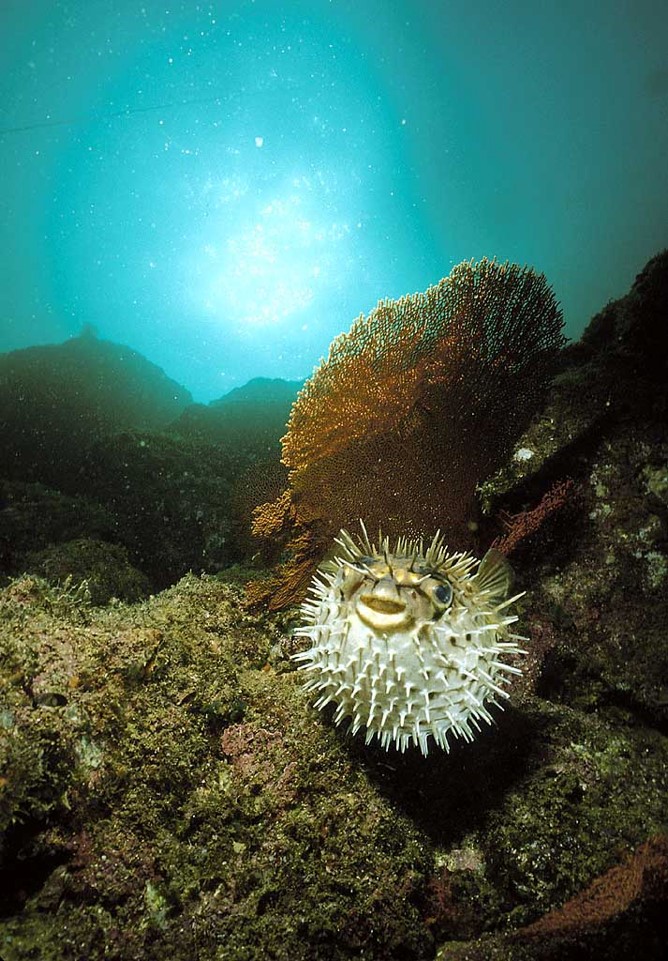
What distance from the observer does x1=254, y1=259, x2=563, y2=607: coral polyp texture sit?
386 centimetres

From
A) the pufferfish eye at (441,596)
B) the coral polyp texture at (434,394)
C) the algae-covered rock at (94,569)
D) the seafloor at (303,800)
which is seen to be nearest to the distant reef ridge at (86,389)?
the algae-covered rock at (94,569)

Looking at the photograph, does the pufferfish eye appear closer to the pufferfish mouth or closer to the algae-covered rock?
the pufferfish mouth

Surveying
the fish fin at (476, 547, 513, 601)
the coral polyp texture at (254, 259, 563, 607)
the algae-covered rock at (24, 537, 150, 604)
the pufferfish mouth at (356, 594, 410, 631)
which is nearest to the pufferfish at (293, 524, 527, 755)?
the pufferfish mouth at (356, 594, 410, 631)

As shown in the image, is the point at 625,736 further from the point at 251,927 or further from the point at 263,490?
the point at 263,490

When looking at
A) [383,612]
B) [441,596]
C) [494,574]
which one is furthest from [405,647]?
[494,574]

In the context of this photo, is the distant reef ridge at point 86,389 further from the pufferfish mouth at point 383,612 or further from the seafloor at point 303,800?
the pufferfish mouth at point 383,612

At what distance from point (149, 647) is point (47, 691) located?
23.8 inches

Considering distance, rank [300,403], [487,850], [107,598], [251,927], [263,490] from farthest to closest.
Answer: [263,490], [107,598], [300,403], [487,850], [251,927]

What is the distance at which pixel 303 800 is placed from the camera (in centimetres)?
245

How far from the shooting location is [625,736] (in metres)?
2.80

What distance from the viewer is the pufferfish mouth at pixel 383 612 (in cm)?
197

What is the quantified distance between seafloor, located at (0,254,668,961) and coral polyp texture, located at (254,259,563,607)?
1.24m

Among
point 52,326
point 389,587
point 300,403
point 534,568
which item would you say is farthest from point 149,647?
point 52,326

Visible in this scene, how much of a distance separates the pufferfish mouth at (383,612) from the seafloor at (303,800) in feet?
3.87
